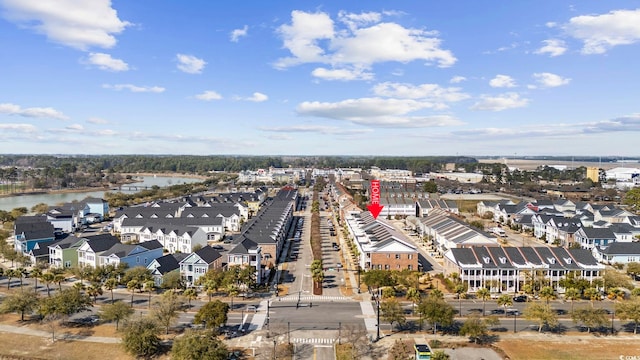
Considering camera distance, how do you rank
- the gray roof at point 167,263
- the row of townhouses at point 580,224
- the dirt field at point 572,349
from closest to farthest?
the dirt field at point 572,349, the gray roof at point 167,263, the row of townhouses at point 580,224

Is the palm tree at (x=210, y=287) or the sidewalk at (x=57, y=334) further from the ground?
the palm tree at (x=210, y=287)

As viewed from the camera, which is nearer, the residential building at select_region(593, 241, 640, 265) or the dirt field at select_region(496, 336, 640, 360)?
the dirt field at select_region(496, 336, 640, 360)

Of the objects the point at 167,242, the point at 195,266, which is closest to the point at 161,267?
the point at 195,266

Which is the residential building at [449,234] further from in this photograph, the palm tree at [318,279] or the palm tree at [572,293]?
the palm tree at [318,279]

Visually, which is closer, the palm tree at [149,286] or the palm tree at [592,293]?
the palm tree at [592,293]

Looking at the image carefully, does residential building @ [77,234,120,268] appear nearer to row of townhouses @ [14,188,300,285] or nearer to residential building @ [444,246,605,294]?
row of townhouses @ [14,188,300,285]

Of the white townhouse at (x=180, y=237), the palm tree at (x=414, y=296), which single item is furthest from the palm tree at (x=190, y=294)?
the white townhouse at (x=180, y=237)

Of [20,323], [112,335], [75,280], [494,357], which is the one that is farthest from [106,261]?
[494,357]

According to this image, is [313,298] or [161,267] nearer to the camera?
[313,298]

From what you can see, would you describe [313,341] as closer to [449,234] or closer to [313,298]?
[313,298]

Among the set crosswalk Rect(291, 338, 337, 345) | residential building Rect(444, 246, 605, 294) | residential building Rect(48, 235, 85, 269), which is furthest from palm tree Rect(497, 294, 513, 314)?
residential building Rect(48, 235, 85, 269)

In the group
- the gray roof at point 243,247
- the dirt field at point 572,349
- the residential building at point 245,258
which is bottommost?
the dirt field at point 572,349
